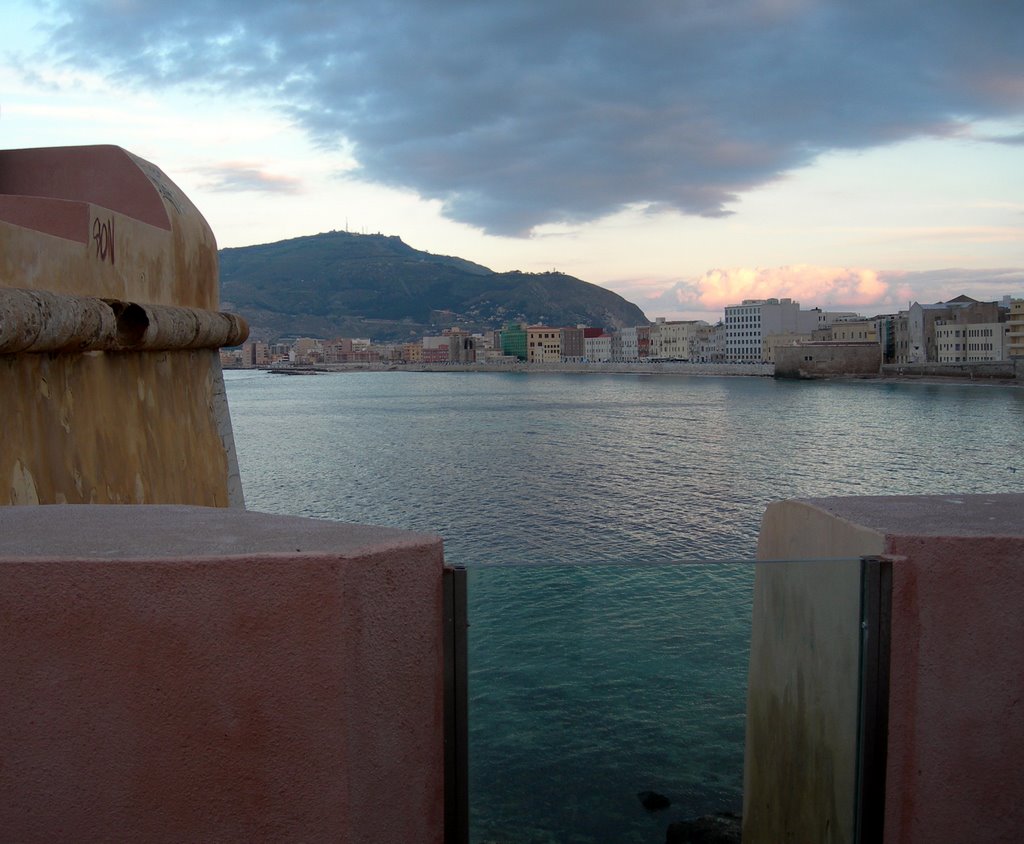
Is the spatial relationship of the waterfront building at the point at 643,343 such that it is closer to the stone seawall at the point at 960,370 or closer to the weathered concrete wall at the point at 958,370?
the stone seawall at the point at 960,370

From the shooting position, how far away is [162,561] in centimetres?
190

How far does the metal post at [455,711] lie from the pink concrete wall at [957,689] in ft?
3.25

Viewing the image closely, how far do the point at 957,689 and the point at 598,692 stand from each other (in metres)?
0.88

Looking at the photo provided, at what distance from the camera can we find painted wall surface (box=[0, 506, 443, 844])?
6.22 feet

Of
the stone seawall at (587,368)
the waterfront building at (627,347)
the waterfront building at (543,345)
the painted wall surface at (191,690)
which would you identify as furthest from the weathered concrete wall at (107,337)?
the waterfront building at (543,345)

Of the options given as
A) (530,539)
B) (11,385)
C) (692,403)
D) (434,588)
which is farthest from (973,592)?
(692,403)

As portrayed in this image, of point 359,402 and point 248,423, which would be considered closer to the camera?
point 248,423

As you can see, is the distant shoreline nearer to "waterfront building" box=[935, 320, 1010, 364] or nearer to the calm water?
"waterfront building" box=[935, 320, 1010, 364]

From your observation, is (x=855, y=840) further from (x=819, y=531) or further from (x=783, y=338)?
(x=783, y=338)

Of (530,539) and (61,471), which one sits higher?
(61,471)

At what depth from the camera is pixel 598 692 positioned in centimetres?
264

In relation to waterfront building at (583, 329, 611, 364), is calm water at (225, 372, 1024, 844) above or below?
below

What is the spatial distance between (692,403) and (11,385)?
5910 centimetres

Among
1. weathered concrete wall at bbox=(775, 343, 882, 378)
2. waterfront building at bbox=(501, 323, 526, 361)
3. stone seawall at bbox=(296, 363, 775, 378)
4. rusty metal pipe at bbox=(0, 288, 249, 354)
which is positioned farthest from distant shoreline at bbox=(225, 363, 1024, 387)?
rusty metal pipe at bbox=(0, 288, 249, 354)
